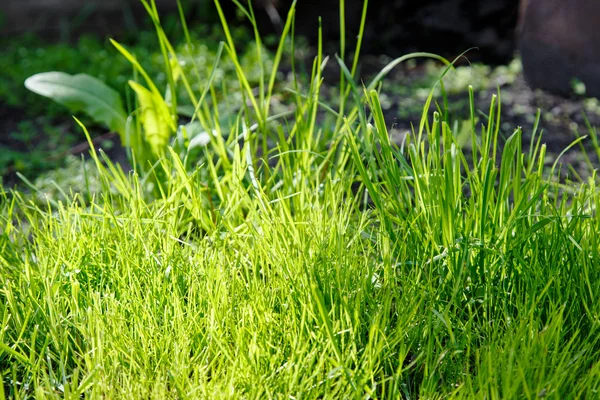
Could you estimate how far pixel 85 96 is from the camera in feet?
7.57

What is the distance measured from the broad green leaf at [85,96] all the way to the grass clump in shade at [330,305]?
0.69 m

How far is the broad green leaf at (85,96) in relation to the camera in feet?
7.29

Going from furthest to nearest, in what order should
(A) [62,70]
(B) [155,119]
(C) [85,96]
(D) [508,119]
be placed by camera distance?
(A) [62,70], (D) [508,119], (C) [85,96], (B) [155,119]

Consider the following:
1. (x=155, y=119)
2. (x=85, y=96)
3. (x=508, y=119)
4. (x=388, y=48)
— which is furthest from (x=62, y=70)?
(x=508, y=119)

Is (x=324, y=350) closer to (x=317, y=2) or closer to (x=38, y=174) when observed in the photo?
(x=38, y=174)

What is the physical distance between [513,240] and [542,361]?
0.34 m

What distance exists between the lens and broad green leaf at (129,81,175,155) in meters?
2.06

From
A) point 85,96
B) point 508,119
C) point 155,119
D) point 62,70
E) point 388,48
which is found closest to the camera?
point 155,119

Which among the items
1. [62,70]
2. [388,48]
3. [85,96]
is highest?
[85,96]

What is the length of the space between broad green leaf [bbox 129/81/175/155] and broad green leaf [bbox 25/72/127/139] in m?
0.24

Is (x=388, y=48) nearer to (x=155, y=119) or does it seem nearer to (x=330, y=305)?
(x=155, y=119)

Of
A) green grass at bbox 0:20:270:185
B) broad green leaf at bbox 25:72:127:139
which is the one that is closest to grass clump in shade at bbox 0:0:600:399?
broad green leaf at bbox 25:72:127:139

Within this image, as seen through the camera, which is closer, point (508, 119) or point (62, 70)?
point (508, 119)

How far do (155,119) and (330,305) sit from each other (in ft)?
3.18
